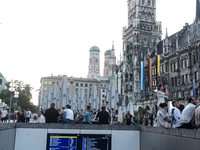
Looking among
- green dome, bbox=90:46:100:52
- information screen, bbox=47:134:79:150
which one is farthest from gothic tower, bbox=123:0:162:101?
green dome, bbox=90:46:100:52

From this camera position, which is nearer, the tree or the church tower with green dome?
the tree

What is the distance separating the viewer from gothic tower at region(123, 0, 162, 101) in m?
64.1

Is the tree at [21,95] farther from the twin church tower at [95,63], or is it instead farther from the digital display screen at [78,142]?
the twin church tower at [95,63]

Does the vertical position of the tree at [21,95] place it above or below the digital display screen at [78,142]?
above

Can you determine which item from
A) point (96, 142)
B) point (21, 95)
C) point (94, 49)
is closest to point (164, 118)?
point (96, 142)

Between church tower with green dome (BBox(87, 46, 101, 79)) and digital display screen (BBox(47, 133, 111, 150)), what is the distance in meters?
158

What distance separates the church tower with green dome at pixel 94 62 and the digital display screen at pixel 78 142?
157619mm

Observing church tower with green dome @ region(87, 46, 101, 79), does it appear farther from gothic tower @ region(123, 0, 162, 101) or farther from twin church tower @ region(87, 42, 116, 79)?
gothic tower @ region(123, 0, 162, 101)

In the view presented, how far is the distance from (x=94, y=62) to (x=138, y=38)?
10514 centimetres

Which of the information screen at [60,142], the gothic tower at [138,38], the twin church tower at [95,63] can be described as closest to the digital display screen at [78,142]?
the information screen at [60,142]

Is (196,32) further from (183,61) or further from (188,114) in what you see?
(188,114)

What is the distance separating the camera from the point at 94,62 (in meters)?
171

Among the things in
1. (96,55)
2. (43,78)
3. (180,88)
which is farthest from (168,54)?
(96,55)

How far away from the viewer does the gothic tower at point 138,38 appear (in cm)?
6412
